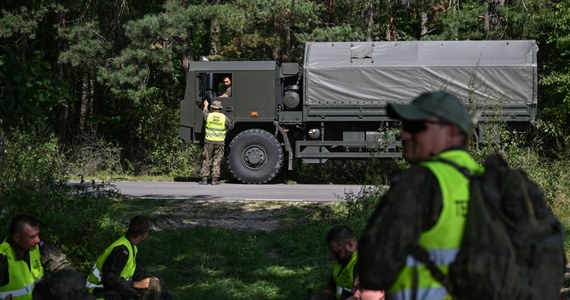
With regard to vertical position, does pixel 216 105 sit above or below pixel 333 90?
below

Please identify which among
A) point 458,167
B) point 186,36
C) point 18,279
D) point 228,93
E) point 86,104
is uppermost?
point 186,36

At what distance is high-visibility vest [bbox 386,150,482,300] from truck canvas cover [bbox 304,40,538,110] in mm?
16658

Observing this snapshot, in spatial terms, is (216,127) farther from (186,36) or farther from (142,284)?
(142,284)

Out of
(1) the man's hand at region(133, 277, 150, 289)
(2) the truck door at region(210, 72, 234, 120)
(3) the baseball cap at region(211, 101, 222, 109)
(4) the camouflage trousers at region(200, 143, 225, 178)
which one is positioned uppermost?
(2) the truck door at region(210, 72, 234, 120)

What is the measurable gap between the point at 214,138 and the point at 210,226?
8.30 meters

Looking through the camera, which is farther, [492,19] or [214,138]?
[492,19]

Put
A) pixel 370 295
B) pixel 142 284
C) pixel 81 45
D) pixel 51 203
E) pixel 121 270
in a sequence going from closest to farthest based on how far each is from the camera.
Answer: pixel 370 295
pixel 121 270
pixel 142 284
pixel 51 203
pixel 81 45

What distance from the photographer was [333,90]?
20641 millimetres

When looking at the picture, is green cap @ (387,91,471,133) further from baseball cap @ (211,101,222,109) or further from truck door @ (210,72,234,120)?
truck door @ (210,72,234,120)

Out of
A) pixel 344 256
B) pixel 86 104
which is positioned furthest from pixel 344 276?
pixel 86 104

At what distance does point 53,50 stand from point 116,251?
23700 millimetres

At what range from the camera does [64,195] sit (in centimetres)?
1062

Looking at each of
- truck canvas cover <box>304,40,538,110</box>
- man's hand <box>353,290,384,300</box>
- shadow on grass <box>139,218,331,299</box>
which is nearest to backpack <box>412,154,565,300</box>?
man's hand <box>353,290,384,300</box>

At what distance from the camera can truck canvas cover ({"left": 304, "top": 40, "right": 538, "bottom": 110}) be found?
65.7 feet
